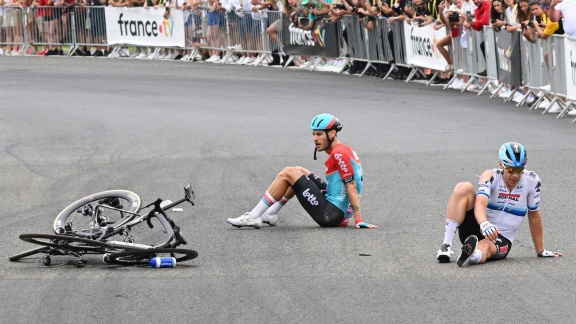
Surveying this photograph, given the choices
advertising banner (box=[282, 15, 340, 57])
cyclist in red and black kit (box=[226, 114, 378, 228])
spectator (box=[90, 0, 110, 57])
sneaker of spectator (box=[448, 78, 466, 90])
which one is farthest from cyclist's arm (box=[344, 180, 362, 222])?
spectator (box=[90, 0, 110, 57])

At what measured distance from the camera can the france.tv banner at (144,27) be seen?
33938 mm

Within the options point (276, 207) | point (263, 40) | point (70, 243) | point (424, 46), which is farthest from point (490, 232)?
point (263, 40)

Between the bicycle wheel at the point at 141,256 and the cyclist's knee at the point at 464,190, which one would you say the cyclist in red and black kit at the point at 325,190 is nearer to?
the cyclist's knee at the point at 464,190

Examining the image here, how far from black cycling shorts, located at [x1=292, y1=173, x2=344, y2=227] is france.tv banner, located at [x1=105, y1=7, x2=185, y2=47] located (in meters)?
22.4

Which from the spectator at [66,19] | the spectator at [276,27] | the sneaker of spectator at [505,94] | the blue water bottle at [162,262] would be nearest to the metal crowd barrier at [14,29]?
the spectator at [66,19]

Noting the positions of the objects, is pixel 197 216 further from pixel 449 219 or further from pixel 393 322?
pixel 393 322

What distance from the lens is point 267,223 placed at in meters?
11.9

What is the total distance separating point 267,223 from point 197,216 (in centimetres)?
88

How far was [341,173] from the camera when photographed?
38.0 feet

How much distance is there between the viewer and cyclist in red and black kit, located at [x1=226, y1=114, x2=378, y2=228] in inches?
456

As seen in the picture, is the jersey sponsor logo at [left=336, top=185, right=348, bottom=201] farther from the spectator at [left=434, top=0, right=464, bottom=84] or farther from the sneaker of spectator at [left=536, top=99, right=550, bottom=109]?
the spectator at [left=434, top=0, right=464, bottom=84]

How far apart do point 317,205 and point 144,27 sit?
24.1 metres

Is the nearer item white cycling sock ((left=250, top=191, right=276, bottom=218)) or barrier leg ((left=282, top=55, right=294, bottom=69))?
white cycling sock ((left=250, top=191, right=276, bottom=218))

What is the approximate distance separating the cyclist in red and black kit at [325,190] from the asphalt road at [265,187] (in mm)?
182
